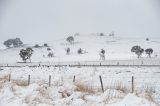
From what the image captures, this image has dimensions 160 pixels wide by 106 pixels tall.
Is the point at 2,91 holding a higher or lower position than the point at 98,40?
lower

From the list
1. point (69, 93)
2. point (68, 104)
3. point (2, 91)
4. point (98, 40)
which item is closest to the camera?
point (68, 104)

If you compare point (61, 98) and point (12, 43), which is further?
A: point (12, 43)

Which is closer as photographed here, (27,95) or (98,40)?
(27,95)

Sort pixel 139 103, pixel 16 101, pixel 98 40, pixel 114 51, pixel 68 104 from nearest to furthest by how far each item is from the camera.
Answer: pixel 139 103 → pixel 68 104 → pixel 16 101 → pixel 114 51 → pixel 98 40

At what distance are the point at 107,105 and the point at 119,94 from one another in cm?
134

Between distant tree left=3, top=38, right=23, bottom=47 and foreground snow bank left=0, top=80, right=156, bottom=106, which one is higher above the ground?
distant tree left=3, top=38, right=23, bottom=47

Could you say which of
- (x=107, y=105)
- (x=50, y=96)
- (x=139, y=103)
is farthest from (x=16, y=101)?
(x=139, y=103)

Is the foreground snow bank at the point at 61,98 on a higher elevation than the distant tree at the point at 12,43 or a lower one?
lower

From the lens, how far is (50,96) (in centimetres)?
1162

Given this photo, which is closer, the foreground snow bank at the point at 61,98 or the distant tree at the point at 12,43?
the foreground snow bank at the point at 61,98

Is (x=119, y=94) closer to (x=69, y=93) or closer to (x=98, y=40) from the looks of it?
(x=69, y=93)

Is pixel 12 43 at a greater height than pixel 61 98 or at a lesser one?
greater

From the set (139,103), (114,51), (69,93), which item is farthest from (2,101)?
(114,51)

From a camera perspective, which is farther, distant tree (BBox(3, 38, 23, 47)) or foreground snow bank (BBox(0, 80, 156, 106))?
distant tree (BBox(3, 38, 23, 47))
